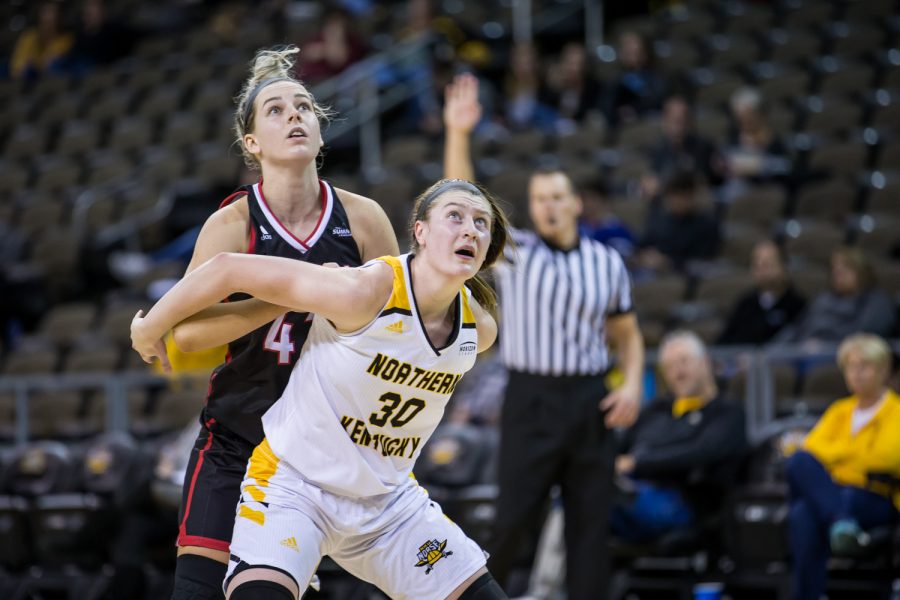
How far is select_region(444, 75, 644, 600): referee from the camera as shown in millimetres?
5102

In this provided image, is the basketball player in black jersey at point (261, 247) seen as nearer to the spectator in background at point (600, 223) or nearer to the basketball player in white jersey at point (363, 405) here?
the basketball player in white jersey at point (363, 405)

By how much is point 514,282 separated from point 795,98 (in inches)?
235

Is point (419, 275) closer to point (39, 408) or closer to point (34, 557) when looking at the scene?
point (34, 557)

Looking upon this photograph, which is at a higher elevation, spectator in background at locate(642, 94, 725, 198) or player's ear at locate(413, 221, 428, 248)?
spectator in background at locate(642, 94, 725, 198)

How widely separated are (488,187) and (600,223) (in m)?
1.53

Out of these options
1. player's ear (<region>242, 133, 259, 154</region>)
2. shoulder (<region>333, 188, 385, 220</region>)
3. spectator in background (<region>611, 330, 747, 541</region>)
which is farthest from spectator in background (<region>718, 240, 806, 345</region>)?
player's ear (<region>242, 133, 259, 154</region>)

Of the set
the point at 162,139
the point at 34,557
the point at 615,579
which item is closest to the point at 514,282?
the point at 615,579

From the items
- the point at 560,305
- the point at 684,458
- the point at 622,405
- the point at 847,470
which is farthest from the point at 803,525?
the point at 560,305

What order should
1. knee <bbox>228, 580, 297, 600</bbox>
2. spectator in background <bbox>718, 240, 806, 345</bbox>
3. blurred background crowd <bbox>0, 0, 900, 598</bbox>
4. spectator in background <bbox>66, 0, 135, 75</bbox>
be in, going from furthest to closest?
spectator in background <bbox>66, 0, 135, 75</bbox> < spectator in background <bbox>718, 240, 806, 345</bbox> < blurred background crowd <bbox>0, 0, 900, 598</bbox> < knee <bbox>228, 580, 297, 600</bbox>

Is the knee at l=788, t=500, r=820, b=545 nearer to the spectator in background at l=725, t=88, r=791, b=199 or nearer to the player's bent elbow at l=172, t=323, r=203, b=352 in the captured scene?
the player's bent elbow at l=172, t=323, r=203, b=352

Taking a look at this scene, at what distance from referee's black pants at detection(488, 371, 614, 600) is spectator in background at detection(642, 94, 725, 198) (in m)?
4.49

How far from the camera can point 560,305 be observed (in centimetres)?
528

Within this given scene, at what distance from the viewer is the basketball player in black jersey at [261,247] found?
3467 millimetres

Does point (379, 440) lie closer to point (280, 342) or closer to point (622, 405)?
point (280, 342)
